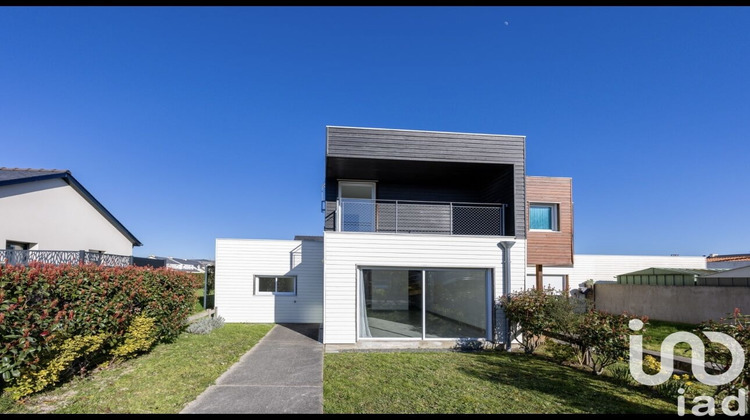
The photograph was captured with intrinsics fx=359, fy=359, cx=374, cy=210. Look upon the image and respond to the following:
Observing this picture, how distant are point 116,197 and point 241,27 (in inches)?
423

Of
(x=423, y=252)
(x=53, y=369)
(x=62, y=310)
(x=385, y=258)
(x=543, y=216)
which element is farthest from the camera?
(x=543, y=216)

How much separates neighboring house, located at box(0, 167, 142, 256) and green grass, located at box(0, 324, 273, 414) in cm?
611

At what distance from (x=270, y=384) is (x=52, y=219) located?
1134 centimetres

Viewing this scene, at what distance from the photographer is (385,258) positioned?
31.6 feet

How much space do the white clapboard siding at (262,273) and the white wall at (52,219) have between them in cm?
505

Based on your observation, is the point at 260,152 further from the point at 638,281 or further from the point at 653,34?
the point at 638,281

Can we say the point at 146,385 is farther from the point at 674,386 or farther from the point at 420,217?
the point at 674,386

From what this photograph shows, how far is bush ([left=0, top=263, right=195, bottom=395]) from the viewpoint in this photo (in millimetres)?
4371

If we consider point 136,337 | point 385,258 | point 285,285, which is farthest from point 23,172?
point 385,258

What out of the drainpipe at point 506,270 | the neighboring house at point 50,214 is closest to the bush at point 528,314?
the drainpipe at point 506,270

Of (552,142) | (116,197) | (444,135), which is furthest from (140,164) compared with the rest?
(552,142)

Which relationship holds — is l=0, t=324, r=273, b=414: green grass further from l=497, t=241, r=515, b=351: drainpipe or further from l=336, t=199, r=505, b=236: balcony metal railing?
l=497, t=241, r=515, b=351: drainpipe

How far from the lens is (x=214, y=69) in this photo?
12000 mm

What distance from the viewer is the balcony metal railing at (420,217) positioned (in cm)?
1053
